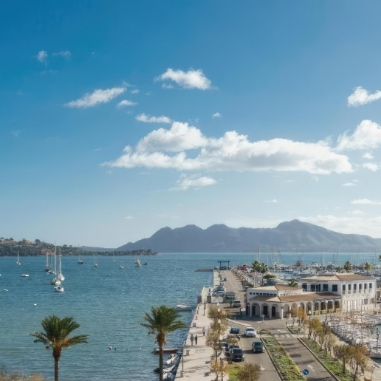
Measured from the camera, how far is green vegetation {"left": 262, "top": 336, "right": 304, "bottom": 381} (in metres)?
46.0

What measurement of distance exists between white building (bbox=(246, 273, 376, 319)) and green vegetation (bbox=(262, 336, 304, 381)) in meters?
18.0

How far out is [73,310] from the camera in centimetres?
10931

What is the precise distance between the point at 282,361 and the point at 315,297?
4136 cm

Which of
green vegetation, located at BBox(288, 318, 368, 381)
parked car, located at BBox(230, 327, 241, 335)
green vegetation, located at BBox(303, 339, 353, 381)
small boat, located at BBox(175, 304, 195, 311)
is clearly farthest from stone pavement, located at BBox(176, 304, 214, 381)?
small boat, located at BBox(175, 304, 195, 311)

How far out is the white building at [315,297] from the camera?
83875mm

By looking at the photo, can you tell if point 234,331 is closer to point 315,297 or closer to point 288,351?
point 288,351

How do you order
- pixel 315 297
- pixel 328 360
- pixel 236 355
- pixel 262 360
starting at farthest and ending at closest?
pixel 315 297
pixel 328 360
pixel 262 360
pixel 236 355

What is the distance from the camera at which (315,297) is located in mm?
90625

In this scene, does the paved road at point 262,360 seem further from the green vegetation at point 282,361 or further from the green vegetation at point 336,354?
the green vegetation at point 336,354

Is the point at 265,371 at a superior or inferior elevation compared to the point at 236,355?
inferior

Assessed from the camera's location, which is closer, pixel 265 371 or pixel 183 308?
pixel 265 371

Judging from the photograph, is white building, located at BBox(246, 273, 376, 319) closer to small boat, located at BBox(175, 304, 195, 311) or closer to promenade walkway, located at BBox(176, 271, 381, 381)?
promenade walkway, located at BBox(176, 271, 381, 381)

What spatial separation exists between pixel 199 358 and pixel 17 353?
88.9ft

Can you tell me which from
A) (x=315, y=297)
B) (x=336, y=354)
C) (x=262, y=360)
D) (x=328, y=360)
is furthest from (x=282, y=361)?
(x=315, y=297)
